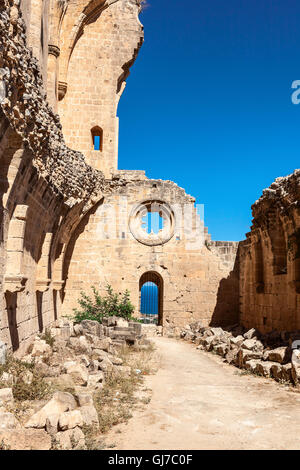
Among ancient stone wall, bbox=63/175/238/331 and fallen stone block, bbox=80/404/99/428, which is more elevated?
ancient stone wall, bbox=63/175/238/331

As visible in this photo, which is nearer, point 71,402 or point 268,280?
point 71,402

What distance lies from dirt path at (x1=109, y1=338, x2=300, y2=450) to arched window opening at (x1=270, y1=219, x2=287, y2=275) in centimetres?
362

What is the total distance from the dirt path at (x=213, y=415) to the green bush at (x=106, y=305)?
524 centimetres

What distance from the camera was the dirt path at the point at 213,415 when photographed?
14.7 ft

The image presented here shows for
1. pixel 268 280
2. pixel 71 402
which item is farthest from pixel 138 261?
pixel 71 402

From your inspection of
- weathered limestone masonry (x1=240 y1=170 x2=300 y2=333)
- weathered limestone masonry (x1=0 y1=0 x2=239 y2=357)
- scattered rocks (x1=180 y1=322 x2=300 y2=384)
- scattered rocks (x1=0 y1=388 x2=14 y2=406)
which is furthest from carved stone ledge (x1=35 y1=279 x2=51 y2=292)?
weathered limestone masonry (x1=240 y1=170 x2=300 y2=333)

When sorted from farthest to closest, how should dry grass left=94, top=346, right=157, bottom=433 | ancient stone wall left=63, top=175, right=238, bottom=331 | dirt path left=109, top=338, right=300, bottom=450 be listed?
ancient stone wall left=63, top=175, right=238, bottom=331
dry grass left=94, top=346, right=157, bottom=433
dirt path left=109, top=338, right=300, bottom=450

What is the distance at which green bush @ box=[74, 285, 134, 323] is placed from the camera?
1363 centimetres

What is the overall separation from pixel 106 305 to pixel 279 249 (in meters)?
6.28

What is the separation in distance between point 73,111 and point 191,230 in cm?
692

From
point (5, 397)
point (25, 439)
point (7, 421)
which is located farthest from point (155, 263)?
point (25, 439)

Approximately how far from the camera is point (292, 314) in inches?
376

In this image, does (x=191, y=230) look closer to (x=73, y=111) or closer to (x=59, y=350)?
(x=73, y=111)

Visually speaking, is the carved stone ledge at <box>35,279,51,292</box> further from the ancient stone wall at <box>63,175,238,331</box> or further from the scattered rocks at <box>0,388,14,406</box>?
the ancient stone wall at <box>63,175,238,331</box>
